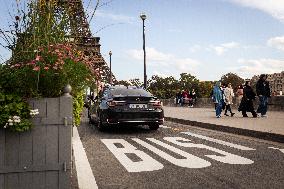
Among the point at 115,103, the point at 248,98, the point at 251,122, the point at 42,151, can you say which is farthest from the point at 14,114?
the point at 248,98

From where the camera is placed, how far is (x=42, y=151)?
4156mm

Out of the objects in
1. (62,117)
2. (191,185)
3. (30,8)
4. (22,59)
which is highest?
(30,8)

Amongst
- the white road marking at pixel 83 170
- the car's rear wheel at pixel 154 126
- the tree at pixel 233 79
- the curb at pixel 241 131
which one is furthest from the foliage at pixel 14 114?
the tree at pixel 233 79

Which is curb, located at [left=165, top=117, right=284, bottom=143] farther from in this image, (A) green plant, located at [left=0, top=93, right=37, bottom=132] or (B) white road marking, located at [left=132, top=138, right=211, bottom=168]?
(A) green plant, located at [left=0, top=93, right=37, bottom=132]

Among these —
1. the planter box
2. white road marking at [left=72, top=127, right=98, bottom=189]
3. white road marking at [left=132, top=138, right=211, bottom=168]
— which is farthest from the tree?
the planter box

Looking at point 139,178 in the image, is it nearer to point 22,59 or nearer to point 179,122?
point 22,59

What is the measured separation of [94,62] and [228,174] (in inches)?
91.5

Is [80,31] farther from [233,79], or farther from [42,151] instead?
[233,79]

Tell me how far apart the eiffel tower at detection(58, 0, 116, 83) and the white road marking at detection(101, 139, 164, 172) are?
1444mm

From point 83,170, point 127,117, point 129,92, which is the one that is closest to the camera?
point 83,170

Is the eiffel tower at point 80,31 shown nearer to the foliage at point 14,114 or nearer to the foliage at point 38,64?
the foliage at point 38,64

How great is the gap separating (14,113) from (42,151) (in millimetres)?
473

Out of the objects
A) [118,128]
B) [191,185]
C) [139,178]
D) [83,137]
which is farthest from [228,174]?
[118,128]

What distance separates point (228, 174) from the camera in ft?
18.4
